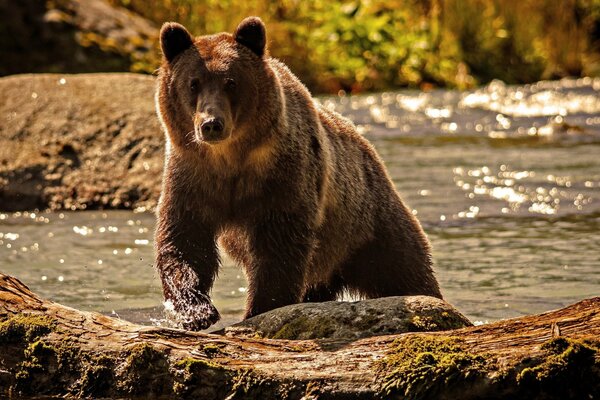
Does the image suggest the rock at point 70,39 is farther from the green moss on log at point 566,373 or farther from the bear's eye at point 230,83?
the green moss on log at point 566,373

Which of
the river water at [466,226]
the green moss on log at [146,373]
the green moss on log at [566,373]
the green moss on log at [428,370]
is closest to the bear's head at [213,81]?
the river water at [466,226]

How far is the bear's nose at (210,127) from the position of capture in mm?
5684

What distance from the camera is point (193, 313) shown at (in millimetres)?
5902

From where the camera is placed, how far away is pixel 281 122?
6160mm

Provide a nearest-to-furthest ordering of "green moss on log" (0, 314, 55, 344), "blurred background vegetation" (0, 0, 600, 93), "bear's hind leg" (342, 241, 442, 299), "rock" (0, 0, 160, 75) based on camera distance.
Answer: "green moss on log" (0, 314, 55, 344), "bear's hind leg" (342, 241, 442, 299), "rock" (0, 0, 160, 75), "blurred background vegetation" (0, 0, 600, 93)

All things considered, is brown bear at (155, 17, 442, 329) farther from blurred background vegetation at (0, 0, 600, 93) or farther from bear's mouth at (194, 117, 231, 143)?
blurred background vegetation at (0, 0, 600, 93)

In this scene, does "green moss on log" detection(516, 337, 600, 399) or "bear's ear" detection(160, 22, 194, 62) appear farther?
"bear's ear" detection(160, 22, 194, 62)

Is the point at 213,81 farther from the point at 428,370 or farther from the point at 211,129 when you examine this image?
the point at 428,370

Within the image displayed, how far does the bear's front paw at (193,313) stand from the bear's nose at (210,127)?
32.4 inches

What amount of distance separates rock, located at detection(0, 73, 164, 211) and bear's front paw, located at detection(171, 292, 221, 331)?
451 cm

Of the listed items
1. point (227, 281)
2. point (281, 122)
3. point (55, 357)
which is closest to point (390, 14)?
point (227, 281)

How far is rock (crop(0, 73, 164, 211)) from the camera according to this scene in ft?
34.2

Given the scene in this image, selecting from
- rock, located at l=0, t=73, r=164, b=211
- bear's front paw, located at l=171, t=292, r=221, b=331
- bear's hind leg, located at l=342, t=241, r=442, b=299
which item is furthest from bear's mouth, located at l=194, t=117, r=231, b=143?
rock, located at l=0, t=73, r=164, b=211

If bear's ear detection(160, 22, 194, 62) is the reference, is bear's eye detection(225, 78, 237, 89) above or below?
below
